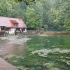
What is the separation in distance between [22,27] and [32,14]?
23.7ft

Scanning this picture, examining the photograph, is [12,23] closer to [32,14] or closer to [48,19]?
[32,14]

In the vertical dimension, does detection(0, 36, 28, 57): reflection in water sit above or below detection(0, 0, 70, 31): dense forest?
below

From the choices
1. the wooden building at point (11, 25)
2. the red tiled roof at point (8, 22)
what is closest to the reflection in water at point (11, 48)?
the wooden building at point (11, 25)

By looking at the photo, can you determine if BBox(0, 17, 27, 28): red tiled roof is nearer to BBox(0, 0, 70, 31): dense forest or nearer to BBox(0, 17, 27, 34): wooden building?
BBox(0, 17, 27, 34): wooden building

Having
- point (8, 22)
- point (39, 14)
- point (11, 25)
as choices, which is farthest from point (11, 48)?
point (39, 14)

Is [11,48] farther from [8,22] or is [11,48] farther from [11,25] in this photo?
[8,22]

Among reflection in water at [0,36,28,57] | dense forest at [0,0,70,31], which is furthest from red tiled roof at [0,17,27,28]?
reflection in water at [0,36,28,57]

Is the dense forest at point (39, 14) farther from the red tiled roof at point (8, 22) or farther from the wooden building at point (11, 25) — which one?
the wooden building at point (11, 25)

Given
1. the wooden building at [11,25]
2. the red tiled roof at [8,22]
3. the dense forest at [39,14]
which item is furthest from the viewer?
the red tiled roof at [8,22]

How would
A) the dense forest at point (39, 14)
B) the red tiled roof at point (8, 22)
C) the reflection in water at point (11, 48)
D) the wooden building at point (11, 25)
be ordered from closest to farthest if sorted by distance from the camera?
the reflection in water at point (11, 48) < the dense forest at point (39, 14) < the wooden building at point (11, 25) < the red tiled roof at point (8, 22)

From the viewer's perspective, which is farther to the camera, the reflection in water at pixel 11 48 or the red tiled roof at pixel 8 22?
the red tiled roof at pixel 8 22

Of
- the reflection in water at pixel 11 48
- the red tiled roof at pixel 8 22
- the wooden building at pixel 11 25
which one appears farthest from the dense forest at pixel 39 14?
the reflection in water at pixel 11 48

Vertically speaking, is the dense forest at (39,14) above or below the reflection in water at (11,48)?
above

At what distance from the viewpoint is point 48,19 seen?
85.7 metres
